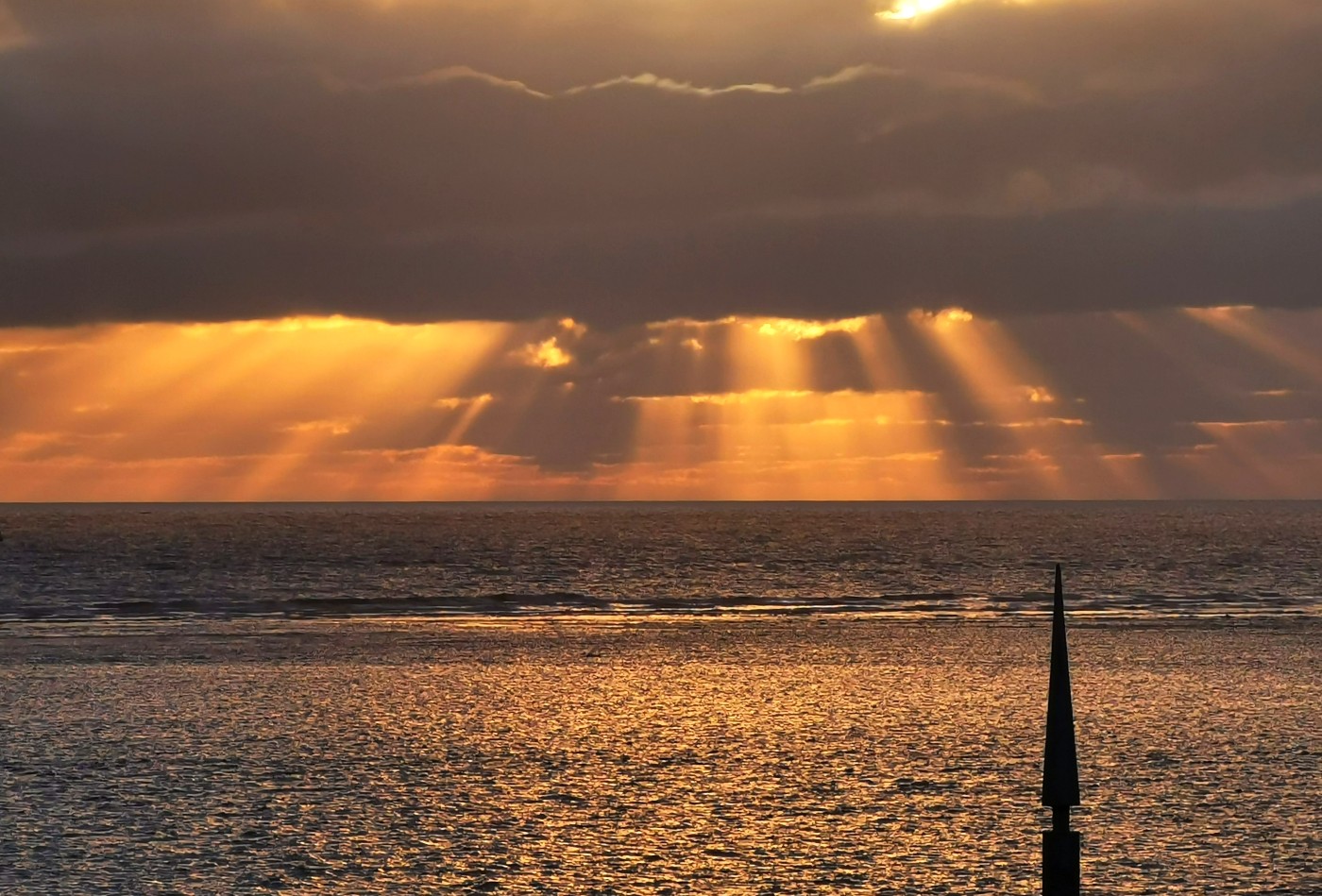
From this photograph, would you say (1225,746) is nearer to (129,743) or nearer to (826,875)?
(826,875)

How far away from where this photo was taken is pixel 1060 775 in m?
15.9

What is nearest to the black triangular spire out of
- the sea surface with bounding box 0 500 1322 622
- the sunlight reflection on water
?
the sunlight reflection on water

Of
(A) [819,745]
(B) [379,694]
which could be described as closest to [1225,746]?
(A) [819,745]

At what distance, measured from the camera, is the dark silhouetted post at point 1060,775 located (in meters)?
15.9

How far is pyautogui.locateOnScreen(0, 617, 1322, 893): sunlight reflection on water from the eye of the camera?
23219 millimetres

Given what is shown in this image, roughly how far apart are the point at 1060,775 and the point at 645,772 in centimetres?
1543

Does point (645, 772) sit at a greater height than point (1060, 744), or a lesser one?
lesser

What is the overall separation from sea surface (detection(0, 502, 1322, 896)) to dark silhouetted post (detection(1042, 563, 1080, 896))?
19.2 feet

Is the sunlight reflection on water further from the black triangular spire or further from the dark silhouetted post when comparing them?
the black triangular spire

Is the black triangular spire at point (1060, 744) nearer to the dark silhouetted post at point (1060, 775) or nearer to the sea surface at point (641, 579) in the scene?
the dark silhouetted post at point (1060, 775)

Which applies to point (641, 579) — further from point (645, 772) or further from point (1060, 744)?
point (1060, 744)

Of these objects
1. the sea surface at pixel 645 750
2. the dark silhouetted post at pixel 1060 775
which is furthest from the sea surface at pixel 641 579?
the dark silhouetted post at pixel 1060 775

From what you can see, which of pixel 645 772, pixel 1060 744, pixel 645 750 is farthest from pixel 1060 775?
pixel 645 750

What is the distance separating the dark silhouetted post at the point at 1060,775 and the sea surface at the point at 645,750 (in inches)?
231
